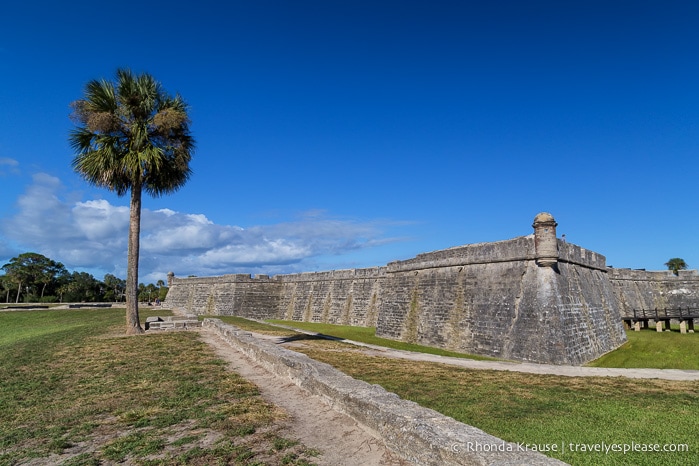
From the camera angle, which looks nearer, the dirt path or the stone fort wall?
the dirt path

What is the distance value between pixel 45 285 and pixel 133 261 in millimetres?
57635

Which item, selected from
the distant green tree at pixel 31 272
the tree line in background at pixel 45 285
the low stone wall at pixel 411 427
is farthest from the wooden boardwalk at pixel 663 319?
the distant green tree at pixel 31 272

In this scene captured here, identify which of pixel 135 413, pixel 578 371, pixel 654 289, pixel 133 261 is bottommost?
pixel 578 371

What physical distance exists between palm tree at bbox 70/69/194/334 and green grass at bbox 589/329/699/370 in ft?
60.2

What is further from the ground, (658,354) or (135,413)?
(135,413)

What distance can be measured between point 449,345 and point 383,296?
7630 mm

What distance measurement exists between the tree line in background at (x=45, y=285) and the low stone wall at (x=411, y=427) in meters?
53.9

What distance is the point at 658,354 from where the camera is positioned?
1631 centimetres

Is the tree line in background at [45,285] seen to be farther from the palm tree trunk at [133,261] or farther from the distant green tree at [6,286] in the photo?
the palm tree trunk at [133,261]

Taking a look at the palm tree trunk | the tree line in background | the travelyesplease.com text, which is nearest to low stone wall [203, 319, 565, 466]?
the travelyesplease.com text

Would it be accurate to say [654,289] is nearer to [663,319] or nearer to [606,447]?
[663,319]

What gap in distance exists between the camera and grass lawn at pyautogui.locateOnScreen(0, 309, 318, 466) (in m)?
4.50

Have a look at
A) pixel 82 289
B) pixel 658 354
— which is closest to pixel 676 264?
pixel 658 354

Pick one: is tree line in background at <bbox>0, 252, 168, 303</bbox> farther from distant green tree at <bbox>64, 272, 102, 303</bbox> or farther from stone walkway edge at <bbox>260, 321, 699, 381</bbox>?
stone walkway edge at <bbox>260, 321, 699, 381</bbox>
